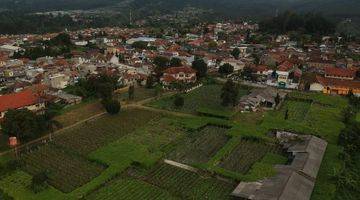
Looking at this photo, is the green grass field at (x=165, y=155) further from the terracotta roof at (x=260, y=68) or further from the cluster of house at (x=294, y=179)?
the terracotta roof at (x=260, y=68)

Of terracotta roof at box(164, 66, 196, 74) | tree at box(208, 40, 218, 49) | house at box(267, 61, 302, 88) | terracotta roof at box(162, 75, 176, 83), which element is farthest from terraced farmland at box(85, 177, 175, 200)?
tree at box(208, 40, 218, 49)

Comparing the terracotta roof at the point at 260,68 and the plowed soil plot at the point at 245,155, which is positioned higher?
the terracotta roof at the point at 260,68

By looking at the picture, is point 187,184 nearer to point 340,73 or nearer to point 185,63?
point 185,63

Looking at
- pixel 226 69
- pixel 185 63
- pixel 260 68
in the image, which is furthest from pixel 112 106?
pixel 260 68

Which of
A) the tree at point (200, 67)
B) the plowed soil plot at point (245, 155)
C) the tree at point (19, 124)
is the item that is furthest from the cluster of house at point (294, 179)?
the tree at point (200, 67)

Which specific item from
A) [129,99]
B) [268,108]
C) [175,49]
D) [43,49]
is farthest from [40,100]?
[175,49]

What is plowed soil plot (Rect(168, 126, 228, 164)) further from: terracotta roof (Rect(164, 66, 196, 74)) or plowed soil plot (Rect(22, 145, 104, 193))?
terracotta roof (Rect(164, 66, 196, 74))
